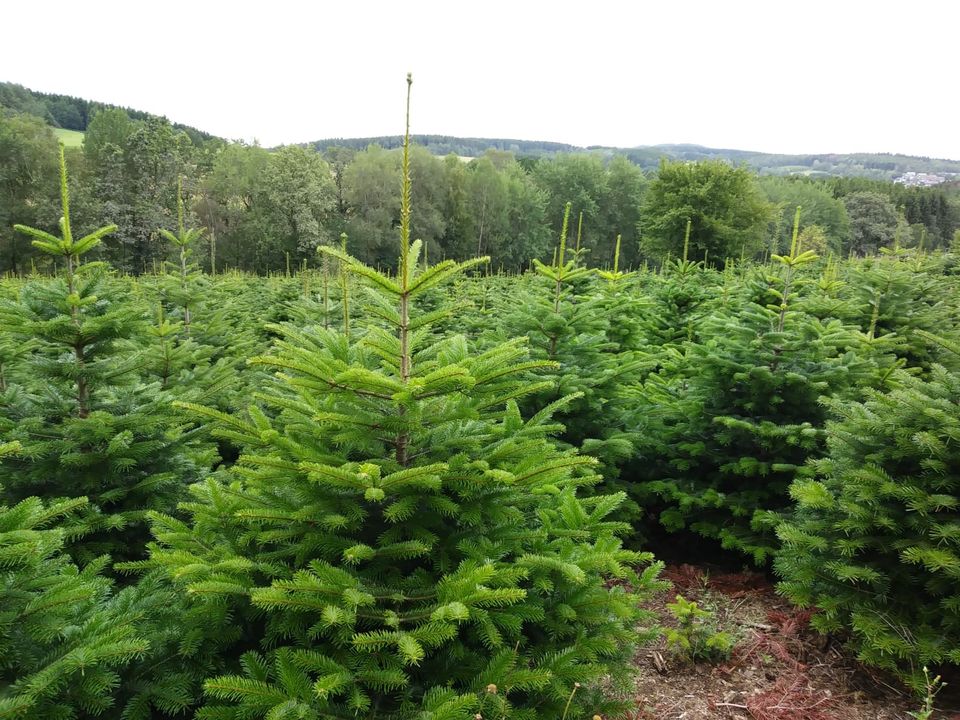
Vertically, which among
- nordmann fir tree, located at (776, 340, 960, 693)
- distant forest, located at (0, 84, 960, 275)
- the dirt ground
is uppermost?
distant forest, located at (0, 84, 960, 275)

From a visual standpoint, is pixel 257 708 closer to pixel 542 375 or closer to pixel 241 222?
pixel 542 375

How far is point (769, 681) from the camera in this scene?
12.8 feet

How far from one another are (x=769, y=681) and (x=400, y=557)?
303 centimetres

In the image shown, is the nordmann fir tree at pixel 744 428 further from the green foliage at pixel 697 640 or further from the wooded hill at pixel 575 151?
the wooded hill at pixel 575 151

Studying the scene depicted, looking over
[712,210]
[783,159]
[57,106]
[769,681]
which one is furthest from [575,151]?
[783,159]

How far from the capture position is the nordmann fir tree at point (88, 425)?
378 centimetres

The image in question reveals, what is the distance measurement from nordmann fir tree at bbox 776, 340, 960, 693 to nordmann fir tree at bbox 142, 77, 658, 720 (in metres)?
1.84

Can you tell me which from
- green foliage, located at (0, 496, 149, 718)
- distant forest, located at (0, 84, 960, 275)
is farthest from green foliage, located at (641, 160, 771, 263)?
green foliage, located at (0, 496, 149, 718)

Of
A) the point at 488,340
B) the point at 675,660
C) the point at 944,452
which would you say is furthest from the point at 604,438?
the point at 944,452

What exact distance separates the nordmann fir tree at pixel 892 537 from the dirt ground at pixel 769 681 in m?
0.22

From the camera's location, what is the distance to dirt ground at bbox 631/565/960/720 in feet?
11.8

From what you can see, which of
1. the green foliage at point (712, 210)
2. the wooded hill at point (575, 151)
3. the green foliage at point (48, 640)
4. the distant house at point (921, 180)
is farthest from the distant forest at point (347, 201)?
the distant house at point (921, 180)

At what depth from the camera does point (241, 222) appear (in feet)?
132

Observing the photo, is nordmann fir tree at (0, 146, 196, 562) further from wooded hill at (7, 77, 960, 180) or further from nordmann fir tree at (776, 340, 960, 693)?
wooded hill at (7, 77, 960, 180)
